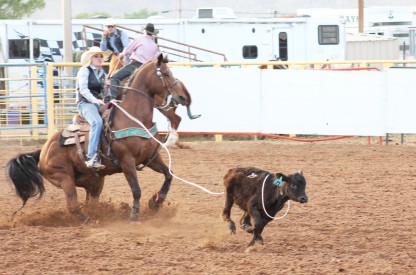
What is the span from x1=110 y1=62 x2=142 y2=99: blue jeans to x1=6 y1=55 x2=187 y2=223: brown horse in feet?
0.91

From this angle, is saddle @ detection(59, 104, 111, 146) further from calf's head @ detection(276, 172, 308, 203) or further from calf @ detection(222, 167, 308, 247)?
calf's head @ detection(276, 172, 308, 203)

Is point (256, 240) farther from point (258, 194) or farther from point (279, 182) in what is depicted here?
point (279, 182)

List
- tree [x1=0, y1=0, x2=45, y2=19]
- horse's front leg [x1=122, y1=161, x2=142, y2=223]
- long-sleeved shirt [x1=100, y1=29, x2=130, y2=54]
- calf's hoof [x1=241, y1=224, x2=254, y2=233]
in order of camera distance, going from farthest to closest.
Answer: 1. tree [x1=0, y1=0, x2=45, y2=19]
2. long-sleeved shirt [x1=100, y1=29, x2=130, y2=54]
3. horse's front leg [x1=122, y1=161, x2=142, y2=223]
4. calf's hoof [x1=241, y1=224, x2=254, y2=233]

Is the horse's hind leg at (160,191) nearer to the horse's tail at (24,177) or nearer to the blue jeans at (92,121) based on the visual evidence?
the blue jeans at (92,121)

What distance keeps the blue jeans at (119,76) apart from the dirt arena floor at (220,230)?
1.20 meters

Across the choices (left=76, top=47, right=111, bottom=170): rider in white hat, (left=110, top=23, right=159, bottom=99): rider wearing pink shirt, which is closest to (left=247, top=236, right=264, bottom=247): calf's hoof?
(left=76, top=47, right=111, bottom=170): rider in white hat

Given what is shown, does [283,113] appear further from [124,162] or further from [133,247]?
[133,247]

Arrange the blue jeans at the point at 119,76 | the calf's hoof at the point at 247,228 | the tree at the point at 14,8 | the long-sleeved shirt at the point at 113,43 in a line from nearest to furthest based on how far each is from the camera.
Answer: the calf's hoof at the point at 247,228 < the blue jeans at the point at 119,76 < the long-sleeved shirt at the point at 113,43 < the tree at the point at 14,8

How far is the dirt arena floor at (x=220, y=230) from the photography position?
688 centimetres

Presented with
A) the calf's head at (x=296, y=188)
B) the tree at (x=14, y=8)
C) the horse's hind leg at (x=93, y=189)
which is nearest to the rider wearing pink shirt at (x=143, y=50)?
the horse's hind leg at (x=93, y=189)

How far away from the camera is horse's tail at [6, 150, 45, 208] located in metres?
Answer: 9.29

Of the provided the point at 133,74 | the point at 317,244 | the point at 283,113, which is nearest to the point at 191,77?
the point at 283,113

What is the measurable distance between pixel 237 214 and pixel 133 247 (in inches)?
83.4

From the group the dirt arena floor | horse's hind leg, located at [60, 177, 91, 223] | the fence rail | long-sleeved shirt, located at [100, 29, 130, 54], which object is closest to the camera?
the dirt arena floor
